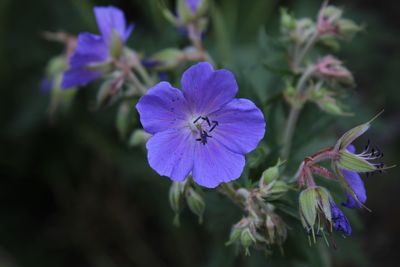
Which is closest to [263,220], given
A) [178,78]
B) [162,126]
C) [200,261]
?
[162,126]

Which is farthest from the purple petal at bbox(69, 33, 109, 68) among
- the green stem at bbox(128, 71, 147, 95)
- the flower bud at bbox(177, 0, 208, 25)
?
the flower bud at bbox(177, 0, 208, 25)

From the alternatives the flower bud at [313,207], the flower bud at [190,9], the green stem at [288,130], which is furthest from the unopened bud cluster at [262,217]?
the flower bud at [190,9]

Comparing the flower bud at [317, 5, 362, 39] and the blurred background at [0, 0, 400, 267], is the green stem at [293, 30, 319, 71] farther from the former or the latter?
the blurred background at [0, 0, 400, 267]

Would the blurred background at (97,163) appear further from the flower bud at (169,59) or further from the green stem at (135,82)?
the green stem at (135,82)

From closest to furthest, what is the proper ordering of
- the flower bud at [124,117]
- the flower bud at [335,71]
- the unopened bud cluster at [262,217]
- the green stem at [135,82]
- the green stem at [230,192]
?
the unopened bud cluster at [262,217] → the green stem at [230,192] → the flower bud at [335,71] → the green stem at [135,82] → the flower bud at [124,117]

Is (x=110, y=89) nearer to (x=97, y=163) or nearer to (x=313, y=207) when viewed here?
(x=313, y=207)

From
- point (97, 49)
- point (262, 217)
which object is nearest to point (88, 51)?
point (97, 49)
